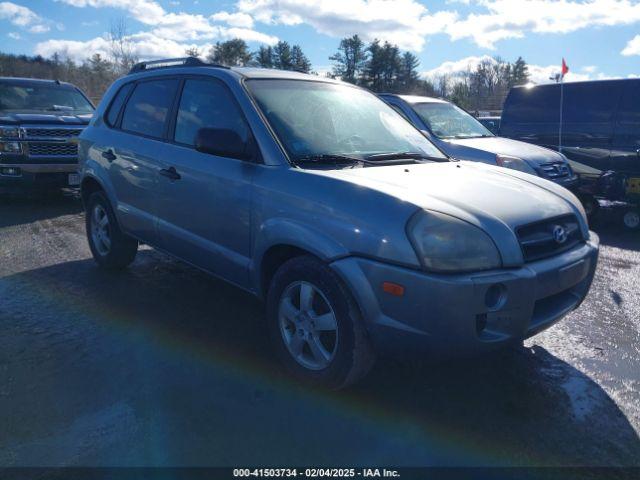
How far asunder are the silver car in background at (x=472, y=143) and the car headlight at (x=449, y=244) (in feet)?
14.1

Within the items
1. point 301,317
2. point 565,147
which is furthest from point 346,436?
point 565,147

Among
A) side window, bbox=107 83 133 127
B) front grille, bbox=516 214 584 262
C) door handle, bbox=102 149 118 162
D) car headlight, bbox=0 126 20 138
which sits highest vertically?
side window, bbox=107 83 133 127

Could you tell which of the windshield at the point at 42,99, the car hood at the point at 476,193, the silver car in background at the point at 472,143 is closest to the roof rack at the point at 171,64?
the car hood at the point at 476,193

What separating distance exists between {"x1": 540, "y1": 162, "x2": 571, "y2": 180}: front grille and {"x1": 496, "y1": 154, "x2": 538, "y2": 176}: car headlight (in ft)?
0.91

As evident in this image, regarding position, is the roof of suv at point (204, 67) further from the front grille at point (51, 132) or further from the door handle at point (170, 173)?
the front grille at point (51, 132)

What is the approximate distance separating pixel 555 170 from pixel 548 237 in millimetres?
5117

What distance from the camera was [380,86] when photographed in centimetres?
6034

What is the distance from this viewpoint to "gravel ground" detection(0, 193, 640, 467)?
2.58 meters

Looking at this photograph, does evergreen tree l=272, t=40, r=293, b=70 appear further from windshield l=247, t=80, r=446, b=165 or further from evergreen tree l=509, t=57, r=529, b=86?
windshield l=247, t=80, r=446, b=165

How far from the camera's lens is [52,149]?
8.60 meters

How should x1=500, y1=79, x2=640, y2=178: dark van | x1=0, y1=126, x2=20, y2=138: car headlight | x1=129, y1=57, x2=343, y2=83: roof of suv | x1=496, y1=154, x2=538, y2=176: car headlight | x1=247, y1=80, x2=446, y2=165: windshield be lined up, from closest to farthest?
x1=247, y1=80, x2=446, y2=165: windshield
x1=129, y1=57, x2=343, y2=83: roof of suv
x1=496, y1=154, x2=538, y2=176: car headlight
x1=500, y1=79, x2=640, y2=178: dark van
x1=0, y1=126, x2=20, y2=138: car headlight

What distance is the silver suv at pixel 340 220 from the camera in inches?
103

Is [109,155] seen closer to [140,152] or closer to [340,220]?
[140,152]

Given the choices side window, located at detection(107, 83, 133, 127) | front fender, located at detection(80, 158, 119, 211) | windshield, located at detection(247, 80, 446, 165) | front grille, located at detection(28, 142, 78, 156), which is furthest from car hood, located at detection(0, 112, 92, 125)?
windshield, located at detection(247, 80, 446, 165)
